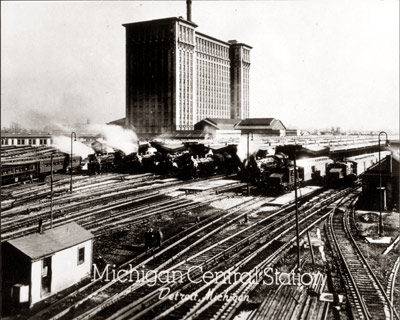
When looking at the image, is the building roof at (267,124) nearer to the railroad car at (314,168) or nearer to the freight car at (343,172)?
the railroad car at (314,168)

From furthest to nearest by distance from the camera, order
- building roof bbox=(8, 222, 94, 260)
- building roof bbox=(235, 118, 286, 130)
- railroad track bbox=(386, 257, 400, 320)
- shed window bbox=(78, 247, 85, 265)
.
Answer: building roof bbox=(235, 118, 286, 130)
shed window bbox=(78, 247, 85, 265)
railroad track bbox=(386, 257, 400, 320)
building roof bbox=(8, 222, 94, 260)

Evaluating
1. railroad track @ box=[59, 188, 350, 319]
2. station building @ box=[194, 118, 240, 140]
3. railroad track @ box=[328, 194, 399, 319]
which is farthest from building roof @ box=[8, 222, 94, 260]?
station building @ box=[194, 118, 240, 140]

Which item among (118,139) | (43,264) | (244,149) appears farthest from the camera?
(118,139)

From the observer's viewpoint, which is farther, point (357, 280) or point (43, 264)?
point (357, 280)

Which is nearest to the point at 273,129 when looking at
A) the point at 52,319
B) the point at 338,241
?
the point at 338,241

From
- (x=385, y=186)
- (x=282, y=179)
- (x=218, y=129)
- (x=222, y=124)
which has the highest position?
(x=222, y=124)

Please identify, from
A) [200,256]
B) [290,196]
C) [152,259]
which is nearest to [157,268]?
[152,259]

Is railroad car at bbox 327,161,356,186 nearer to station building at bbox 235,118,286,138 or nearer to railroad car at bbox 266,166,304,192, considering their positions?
railroad car at bbox 266,166,304,192

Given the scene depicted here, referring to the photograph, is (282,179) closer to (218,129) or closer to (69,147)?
(69,147)
